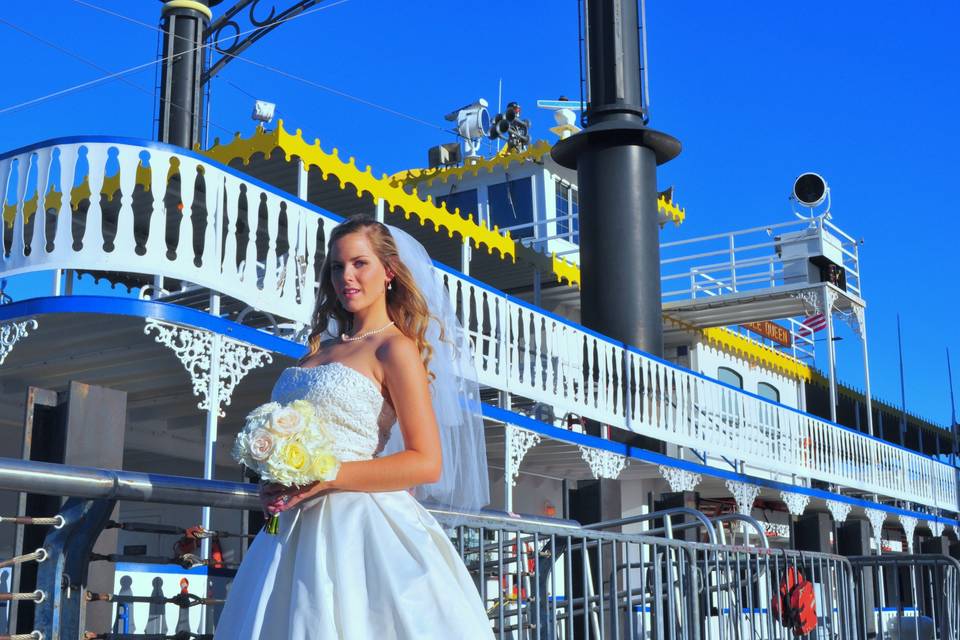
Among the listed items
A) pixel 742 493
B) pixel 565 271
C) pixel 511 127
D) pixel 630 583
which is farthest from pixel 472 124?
pixel 630 583

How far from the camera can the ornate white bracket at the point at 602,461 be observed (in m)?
13.0

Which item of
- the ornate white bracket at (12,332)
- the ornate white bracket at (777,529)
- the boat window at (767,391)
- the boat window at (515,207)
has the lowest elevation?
the ornate white bracket at (777,529)

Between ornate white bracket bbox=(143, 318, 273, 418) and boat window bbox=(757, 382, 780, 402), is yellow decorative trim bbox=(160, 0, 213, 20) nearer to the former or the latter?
ornate white bracket bbox=(143, 318, 273, 418)

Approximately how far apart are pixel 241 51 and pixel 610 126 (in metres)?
7.97

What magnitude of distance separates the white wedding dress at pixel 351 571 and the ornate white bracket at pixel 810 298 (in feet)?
58.3

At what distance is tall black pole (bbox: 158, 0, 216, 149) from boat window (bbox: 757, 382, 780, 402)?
38.4ft

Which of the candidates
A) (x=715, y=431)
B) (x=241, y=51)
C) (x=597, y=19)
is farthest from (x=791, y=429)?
(x=241, y=51)

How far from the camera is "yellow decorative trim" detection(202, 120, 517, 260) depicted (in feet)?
37.3

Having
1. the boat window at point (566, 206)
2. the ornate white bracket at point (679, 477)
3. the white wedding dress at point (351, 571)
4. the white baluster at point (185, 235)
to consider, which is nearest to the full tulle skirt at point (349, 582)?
the white wedding dress at point (351, 571)

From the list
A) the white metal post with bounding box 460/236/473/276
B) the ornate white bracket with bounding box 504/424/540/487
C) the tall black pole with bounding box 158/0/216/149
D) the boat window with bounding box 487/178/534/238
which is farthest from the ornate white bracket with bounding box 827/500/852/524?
the tall black pole with bounding box 158/0/216/149

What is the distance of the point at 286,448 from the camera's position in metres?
3.01

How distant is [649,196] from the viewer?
16250mm

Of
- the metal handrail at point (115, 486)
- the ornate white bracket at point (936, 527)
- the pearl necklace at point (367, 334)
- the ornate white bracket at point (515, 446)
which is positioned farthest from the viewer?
the ornate white bracket at point (936, 527)

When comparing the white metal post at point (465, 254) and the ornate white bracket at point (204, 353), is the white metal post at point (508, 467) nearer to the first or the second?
the white metal post at point (465, 254)
